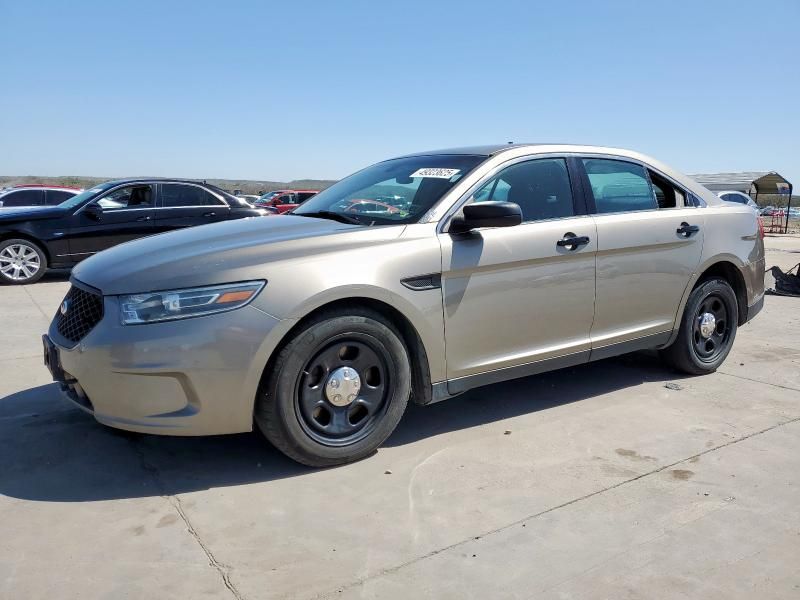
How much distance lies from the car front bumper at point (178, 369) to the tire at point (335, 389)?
12 centimetres

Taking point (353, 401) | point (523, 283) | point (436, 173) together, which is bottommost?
point (353, 401)

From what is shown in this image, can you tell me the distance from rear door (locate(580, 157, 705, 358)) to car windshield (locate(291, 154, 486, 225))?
97 centimetres

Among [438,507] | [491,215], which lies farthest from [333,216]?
[438,507]

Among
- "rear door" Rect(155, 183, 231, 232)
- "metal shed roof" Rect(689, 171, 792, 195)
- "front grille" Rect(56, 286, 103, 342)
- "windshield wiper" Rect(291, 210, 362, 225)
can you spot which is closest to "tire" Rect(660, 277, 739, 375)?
"windshield wiper" Rect(291, 210, 362, 225)

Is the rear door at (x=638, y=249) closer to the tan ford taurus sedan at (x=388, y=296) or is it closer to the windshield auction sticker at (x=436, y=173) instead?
the tan ford taurus sedan at (x=388, y=296)

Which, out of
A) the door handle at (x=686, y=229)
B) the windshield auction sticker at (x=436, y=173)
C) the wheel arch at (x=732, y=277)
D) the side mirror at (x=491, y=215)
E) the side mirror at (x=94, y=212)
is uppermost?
the windshield auction sticker at (x=436, y=173)

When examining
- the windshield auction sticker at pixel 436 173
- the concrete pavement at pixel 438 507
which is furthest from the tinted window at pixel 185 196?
the windshield auction sticker at pixel 436 173

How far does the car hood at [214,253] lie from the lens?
325 cm

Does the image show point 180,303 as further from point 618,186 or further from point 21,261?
point 21,261

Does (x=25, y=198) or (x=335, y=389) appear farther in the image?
(x=25, y=198)

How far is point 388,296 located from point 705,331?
2.87 meters

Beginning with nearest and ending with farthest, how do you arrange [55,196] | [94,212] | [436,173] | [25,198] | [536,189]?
[436,173] → [536,189] → [94,212] → [25,198] → [55,196]

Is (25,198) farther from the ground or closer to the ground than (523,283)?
farther from the ground

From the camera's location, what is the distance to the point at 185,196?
1107cm
